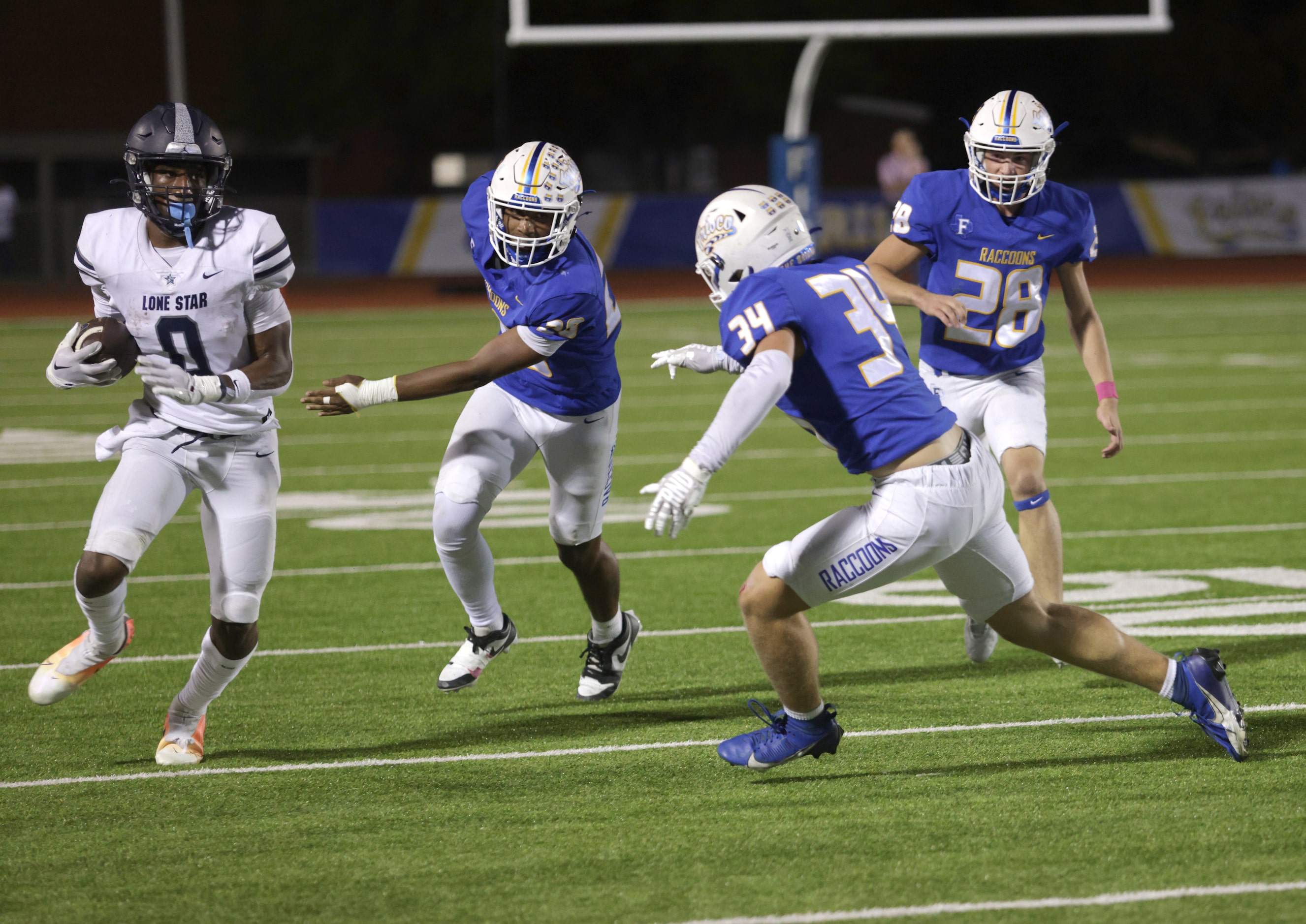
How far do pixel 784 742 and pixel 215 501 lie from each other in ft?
5.70

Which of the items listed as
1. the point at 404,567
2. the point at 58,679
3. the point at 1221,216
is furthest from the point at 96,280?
the point at 1221,216

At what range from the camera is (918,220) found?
5.95m

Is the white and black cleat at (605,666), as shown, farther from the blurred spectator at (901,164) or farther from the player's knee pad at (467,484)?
the blurred spectator at (901,164)

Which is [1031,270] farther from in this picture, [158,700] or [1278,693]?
[158,700]

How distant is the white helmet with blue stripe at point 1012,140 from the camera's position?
18.7 ft

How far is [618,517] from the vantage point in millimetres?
9125

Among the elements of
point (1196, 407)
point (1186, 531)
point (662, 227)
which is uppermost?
point (1186, 531)

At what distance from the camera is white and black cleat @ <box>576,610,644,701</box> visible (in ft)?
18.2

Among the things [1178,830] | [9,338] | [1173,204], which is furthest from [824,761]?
[1173,204]

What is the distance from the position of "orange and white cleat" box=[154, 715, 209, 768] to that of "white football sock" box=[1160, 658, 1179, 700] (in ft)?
8.72

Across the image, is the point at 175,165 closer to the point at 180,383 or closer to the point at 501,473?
the point at 180,383

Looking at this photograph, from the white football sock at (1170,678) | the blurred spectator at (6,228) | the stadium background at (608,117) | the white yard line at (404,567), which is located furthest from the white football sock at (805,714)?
the blurred spectator at (6,228)

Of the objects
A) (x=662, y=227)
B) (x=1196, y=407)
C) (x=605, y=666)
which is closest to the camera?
(x=605, y=666)

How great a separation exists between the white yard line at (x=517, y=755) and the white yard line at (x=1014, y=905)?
4.56 ft
